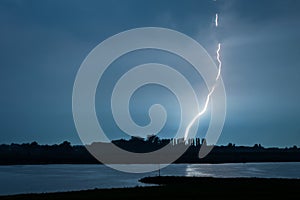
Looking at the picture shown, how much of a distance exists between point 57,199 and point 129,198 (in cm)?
695

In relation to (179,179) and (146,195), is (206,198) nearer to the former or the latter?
(146,195)

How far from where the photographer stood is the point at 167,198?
3878 cm

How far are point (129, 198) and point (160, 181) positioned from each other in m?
33.9

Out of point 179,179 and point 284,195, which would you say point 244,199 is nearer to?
point 284,195

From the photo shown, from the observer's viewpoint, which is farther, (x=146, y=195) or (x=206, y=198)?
(x=146, y=195)

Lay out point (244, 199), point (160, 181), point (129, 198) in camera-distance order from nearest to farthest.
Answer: point (244, 199) → point (129, 198) → point (160, 181)

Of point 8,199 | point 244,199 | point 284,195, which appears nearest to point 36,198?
point 8,199

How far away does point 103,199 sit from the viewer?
3909cm

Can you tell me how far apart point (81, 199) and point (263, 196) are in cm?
1749

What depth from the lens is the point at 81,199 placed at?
128 ft

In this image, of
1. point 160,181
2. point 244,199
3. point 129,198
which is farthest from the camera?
point 160,181

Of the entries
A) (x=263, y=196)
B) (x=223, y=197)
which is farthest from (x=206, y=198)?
(x=263, y=196)

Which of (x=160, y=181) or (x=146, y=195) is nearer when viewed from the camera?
(x=146, y=195)

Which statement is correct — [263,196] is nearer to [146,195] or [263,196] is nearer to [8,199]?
[146,195]
